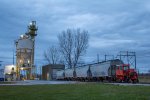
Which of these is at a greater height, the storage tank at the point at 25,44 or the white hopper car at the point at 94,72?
the storage tank at the point at 25,44

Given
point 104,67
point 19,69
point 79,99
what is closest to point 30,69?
point 19,69

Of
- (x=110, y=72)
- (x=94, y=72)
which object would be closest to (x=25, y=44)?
(x=94, y=72)

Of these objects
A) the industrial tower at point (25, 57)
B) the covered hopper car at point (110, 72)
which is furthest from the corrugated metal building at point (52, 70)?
the covered hopper car at point (110, 72)

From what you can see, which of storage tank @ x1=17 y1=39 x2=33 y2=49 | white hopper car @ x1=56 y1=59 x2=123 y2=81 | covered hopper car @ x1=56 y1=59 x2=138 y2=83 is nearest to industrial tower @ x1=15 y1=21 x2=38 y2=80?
storage tank @ x1=17 y1=39 x2=33 y2=49

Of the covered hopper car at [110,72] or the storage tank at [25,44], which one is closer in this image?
the covered hopper car at [110,72]

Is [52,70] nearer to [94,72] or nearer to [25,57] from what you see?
[25,57]

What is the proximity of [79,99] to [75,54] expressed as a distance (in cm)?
8285

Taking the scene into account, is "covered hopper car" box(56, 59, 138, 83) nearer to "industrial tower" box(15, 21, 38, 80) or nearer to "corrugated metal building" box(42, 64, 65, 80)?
"industrial tower" box(15, 21, 38, 80)

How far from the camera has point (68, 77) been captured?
79000 mm

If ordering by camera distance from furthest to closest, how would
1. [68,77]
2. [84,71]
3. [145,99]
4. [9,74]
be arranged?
[9,74] → [68,77] → [84,71] → [145,99]

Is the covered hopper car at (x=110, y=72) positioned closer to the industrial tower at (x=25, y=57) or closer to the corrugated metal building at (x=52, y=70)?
the industrial tower at (x=25, y=57)

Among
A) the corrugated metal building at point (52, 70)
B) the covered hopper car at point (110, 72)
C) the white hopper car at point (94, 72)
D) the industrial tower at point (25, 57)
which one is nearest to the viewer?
the covered hopper car at point (110, 72)

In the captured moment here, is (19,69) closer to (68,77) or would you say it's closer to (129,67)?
(68,77)

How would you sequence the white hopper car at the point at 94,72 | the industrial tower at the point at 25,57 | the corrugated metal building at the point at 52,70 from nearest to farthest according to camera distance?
the white hopper car at the point at 94,72
the industrial tower at the point at 25,57
the corrugated metal building at the point at 52,70
